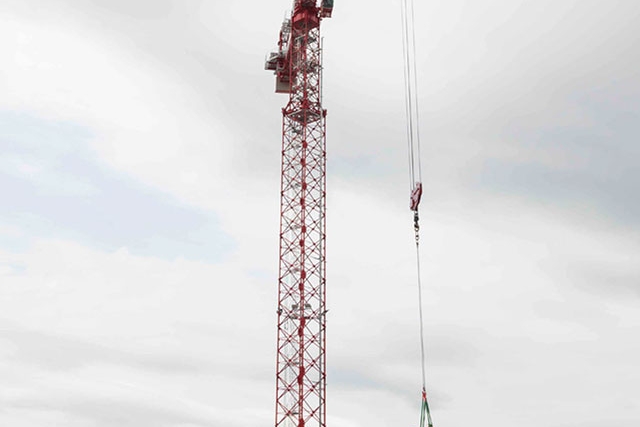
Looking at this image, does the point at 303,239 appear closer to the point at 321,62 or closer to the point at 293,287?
the point at 293,287

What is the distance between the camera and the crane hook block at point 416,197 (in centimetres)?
6631

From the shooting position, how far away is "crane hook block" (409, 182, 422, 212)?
66.3 meters

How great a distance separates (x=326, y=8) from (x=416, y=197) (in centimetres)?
3210

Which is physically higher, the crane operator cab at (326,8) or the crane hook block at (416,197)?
the crane operator cab at (326,8)

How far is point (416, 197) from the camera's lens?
66.7 m

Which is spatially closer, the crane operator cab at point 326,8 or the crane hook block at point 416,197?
the crane hook block at point 416,197

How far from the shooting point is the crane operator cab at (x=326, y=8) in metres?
89.9

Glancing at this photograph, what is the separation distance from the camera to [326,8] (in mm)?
90000

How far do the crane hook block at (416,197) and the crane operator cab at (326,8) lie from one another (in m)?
31.1

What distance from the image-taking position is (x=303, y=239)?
86.2 meters

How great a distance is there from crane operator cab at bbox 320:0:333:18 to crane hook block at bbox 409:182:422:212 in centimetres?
3107

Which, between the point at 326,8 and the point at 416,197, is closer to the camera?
the point at 416,197

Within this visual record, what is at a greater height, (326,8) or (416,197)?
(326,8)

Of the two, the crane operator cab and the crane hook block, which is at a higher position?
the crane operator cab
